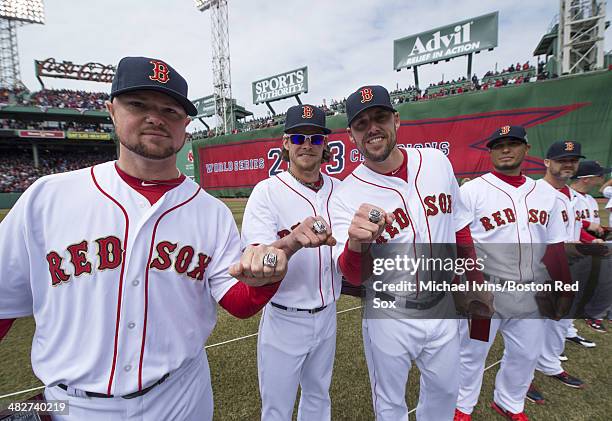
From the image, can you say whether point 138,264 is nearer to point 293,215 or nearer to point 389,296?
point 293,215

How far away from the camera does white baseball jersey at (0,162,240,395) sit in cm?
110

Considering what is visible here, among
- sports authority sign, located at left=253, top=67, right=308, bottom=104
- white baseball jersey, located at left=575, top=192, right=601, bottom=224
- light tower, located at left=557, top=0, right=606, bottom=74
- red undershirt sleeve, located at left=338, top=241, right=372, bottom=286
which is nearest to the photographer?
red undershirt sleeve, located at left=338, top=241, right=372, bottom=286

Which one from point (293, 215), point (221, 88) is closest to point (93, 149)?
point (221, 88)

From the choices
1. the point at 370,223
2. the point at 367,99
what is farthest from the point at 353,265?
the point at 367,99

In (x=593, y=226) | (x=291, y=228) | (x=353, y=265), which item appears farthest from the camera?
(x=593, y=226)

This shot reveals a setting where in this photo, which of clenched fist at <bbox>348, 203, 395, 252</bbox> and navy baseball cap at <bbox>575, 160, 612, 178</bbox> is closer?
clenched fist at <bbox>348, 203, 395, 252</bbox>

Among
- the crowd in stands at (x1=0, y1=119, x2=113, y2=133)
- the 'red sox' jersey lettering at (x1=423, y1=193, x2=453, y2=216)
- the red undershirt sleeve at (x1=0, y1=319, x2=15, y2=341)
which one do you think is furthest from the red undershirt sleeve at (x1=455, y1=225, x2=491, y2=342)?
the crowd in stands at (x1=0, y1=119, x2=113, y2=133)

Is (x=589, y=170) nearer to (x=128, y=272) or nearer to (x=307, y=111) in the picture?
(x=307, y=111)

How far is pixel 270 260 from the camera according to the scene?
106cm

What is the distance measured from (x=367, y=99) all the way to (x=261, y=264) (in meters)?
1.22

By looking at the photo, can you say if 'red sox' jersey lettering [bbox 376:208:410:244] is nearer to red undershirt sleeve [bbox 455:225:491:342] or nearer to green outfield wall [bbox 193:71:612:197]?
red undershirt sleeve [bbox 455:225:491:342]

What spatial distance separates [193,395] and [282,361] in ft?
2.02

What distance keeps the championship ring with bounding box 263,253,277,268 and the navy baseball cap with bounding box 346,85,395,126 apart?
111cm

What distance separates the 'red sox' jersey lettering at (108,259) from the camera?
3.64 feet
